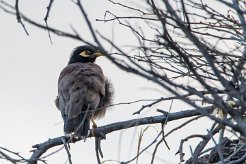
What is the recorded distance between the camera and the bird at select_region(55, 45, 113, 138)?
21.5 feet

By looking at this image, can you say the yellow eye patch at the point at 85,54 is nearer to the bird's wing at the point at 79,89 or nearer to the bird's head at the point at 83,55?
the bird's head at the point at 83,55

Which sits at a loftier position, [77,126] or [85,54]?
[85,54]

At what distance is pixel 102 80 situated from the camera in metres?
7.49

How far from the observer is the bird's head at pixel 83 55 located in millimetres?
8648

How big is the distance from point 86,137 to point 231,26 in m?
2.18

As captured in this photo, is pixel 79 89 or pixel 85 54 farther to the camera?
pixel 85 54

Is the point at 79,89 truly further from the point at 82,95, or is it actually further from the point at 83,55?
the point at 83,55

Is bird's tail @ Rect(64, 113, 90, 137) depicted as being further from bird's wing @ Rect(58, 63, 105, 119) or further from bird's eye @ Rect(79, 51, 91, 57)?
bird's eye @ Rect(79, 51, 91, 57)

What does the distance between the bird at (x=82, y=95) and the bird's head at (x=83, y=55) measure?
579 millimetres

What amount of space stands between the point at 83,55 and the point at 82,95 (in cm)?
179

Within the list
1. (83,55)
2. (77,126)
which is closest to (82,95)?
(77,126)

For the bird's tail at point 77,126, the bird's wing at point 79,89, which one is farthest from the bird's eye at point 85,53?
the bird's tail at point 77,126

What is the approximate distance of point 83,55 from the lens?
8703 mm

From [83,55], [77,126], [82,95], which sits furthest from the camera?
[83,55]
